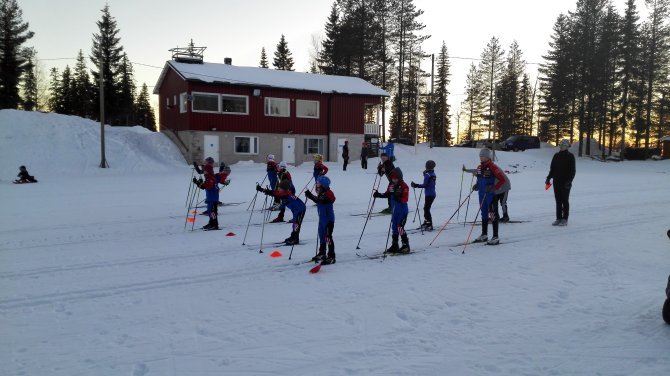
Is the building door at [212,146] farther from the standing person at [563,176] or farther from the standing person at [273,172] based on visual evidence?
the standing person at [563,176]

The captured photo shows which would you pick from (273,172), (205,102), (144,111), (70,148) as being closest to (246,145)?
(205,102)

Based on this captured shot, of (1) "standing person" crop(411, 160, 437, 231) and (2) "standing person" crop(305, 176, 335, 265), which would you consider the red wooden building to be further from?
(2) "standing person" crop(305, 176, 335, 265)

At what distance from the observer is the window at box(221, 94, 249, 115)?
3133 centimetres

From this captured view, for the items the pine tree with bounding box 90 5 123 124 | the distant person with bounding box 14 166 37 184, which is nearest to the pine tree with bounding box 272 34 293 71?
the pine tree with bounding box 90 5 123 124

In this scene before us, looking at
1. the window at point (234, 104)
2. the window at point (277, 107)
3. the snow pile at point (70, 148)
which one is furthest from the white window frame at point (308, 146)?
the snow pile at point (70, 148)

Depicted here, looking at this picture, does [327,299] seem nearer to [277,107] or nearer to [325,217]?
[325,217]

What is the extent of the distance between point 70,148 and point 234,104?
10897 mm

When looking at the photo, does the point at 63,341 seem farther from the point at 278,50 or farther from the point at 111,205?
the point at 278,50

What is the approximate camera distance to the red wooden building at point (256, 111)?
30.6m

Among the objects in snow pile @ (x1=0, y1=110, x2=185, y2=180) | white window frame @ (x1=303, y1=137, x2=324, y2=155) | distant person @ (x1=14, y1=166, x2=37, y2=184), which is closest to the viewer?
distant person @ (x1=14, y1=166, x2=37, y2=184)

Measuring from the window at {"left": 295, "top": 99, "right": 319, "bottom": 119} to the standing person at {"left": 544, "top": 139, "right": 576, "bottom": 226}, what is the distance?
2471 cm

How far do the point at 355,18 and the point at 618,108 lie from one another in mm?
27844

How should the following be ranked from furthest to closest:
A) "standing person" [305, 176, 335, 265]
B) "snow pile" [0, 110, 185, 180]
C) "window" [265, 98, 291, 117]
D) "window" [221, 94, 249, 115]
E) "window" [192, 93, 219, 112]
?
"window" [265, 98, 291, 117] < "window" [221, 94, 249, 115] < "window" [192, 93, 219, 112] < "snow pile" [0, 110, 185, 180] < "standing person" [305, 176, 335, 265]

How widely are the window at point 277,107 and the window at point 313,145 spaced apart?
8.94 ft
